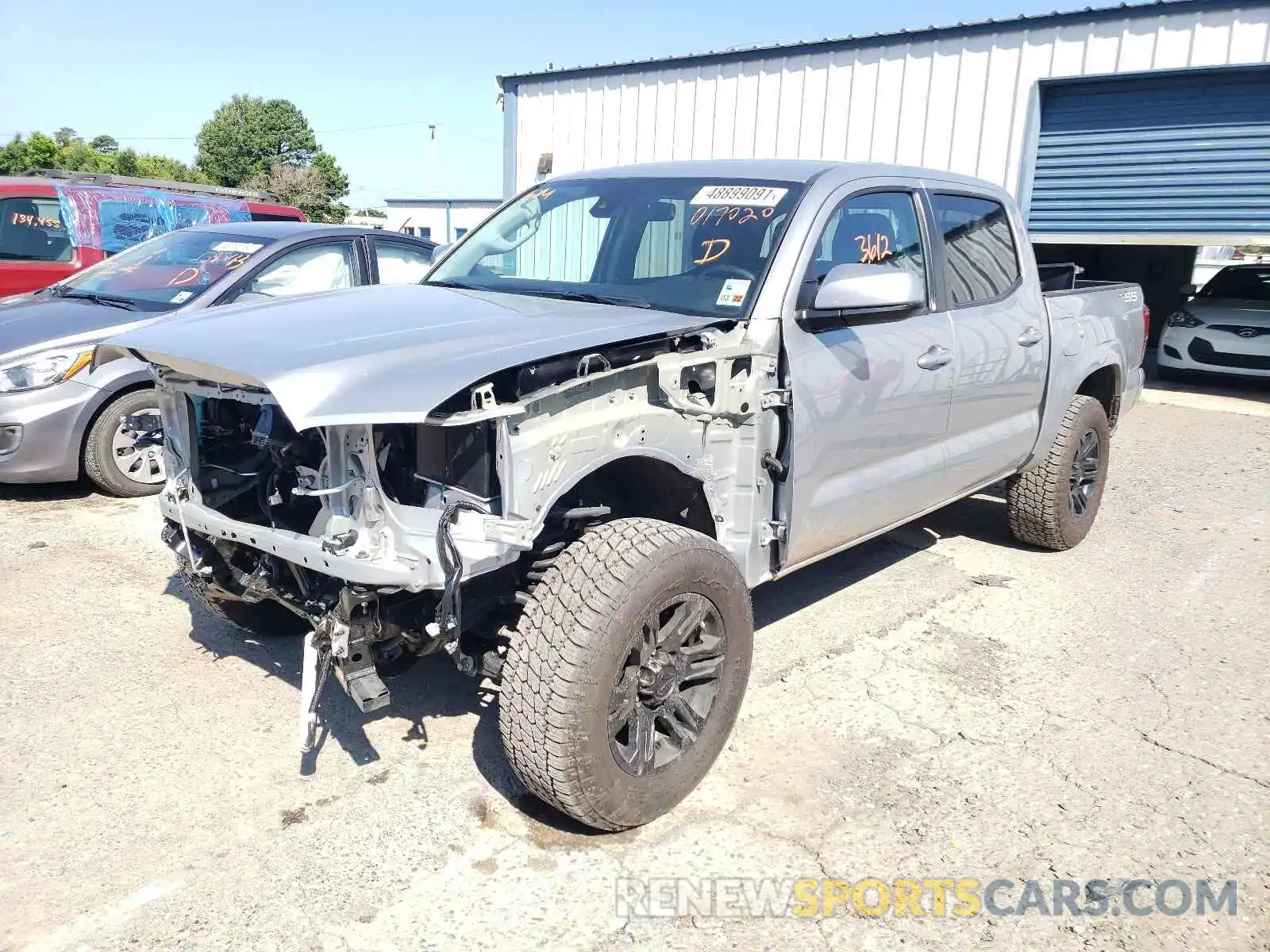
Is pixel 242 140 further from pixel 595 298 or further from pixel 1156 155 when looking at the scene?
pixel 595 298

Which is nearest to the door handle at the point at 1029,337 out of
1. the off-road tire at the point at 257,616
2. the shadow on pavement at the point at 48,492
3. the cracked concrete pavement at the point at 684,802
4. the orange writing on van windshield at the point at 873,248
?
the orange writing on van windshield at the point at 873,248

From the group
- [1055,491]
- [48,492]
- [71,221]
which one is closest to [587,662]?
[1055,491]

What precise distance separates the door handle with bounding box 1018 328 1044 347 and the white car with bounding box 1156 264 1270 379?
9.01 metres

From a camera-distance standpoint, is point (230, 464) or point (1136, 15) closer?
point (230, 464)

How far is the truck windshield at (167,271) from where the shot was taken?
6031 mm

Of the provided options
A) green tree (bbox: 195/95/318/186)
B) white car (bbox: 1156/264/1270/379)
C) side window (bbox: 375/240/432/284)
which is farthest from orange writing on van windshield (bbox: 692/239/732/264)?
green tree (bbox: 195/95/318/186)

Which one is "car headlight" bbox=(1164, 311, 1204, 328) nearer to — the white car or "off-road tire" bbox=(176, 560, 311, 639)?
the white car

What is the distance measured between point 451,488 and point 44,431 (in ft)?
→ 13.0

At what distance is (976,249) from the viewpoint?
446cm

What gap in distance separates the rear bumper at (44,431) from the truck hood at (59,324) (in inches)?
9.7

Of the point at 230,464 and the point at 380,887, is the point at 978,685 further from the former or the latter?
the point at 230,464

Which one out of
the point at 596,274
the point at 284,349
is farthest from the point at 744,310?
the point at 284,349

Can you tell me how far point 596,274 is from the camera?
370 cm

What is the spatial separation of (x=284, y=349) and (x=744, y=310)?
1474 millimetres
